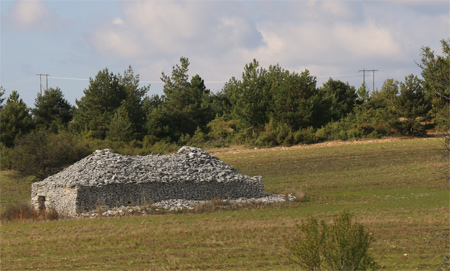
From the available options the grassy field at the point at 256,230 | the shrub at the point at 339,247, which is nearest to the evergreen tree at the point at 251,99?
the grassy field at the point at 256,230

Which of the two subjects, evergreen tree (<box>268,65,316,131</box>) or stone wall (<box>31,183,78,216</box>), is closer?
stone wall (<box>31,183,78,216</box>)

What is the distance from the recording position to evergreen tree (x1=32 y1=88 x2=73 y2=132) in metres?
75.3

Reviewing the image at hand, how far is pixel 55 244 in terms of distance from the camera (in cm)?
2055

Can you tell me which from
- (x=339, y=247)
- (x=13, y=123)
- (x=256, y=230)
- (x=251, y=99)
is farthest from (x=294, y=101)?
(x=339, y=247)

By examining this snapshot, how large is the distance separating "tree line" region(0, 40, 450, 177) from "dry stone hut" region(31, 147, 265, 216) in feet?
77.9

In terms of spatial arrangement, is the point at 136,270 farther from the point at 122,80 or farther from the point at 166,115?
the point at 122,80

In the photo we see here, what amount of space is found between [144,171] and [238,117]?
1386 inches

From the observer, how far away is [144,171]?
3162 centimetres

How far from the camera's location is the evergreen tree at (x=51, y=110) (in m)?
75.3

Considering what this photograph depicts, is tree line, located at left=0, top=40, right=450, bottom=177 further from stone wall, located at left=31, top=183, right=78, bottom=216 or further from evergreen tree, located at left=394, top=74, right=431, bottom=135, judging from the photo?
stone wall, located at left=31, top=183, right=78, bottom=216

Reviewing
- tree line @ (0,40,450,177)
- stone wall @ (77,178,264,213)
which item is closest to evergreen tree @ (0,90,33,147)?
tree line @ (0,40,450,177)

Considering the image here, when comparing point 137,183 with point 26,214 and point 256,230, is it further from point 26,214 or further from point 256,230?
point 256,230

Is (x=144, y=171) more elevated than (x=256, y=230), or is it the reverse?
(x=144, y=171)

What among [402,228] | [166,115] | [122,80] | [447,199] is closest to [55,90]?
[122,80]
